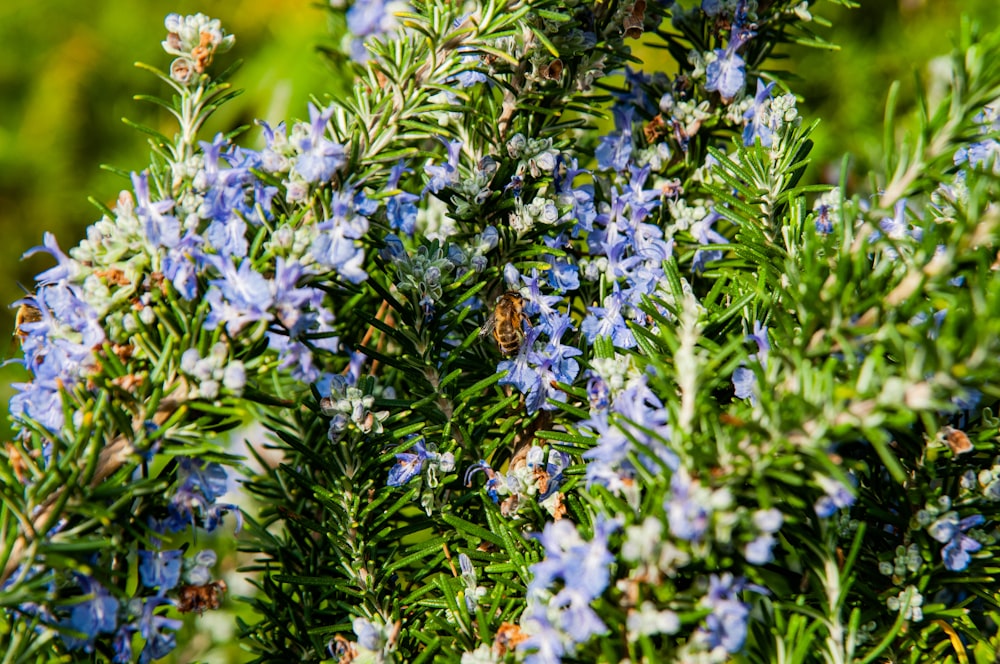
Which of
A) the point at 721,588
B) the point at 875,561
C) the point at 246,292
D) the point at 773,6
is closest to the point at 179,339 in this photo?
the point at 246,292

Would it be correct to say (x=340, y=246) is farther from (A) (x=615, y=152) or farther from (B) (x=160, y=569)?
(A) (x=615, y=152)

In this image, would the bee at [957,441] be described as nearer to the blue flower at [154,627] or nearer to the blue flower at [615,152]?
the blue flower at [615,152]

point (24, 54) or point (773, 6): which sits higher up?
point (24, 54)

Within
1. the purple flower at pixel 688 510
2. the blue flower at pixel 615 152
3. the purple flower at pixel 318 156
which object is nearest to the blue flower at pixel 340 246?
the purple flower at pixel 318 156

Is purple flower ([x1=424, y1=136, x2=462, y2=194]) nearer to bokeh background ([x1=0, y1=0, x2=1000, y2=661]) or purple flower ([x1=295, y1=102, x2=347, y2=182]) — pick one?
purple flower ([x1=295, y1=102, x2=347, y2=182])

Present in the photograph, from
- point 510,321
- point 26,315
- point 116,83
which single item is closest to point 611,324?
point 510,321

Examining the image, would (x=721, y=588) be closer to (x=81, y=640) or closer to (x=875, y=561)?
(x=875, y=561)
